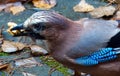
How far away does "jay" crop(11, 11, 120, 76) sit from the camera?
100.0 inches

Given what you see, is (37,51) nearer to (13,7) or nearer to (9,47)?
(9,47)

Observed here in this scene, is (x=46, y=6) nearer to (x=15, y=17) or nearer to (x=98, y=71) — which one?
(x=15, y=17)

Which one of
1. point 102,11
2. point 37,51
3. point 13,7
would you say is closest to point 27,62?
point 37,51

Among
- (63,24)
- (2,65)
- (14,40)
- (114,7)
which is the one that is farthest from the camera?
(114,7)

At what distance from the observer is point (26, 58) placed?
3260 mm

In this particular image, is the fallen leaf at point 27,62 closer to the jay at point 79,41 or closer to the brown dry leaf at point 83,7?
the jay at point 79,41

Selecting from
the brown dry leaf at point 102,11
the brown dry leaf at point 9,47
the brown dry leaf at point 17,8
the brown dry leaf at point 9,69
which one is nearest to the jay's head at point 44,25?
the brown dry leaf at point 9,69

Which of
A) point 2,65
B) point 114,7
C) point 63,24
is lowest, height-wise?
point 2,65

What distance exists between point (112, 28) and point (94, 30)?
115mm

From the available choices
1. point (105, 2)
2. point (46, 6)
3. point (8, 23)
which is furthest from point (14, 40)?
point (105, 2)

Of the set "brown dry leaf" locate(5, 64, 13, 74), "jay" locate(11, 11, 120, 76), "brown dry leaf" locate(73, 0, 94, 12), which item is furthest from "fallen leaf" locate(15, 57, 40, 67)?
"brown dry leaf" locate(73, 0, 94, 12)

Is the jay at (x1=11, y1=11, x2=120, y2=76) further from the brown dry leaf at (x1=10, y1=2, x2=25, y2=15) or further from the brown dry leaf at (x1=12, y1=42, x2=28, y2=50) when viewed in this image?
the brown dry leaf at (x1=10, y1=2, x2=25, y2=15)

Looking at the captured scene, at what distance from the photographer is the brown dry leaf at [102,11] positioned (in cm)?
357

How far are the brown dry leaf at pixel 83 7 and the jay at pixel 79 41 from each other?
1.03 metres
